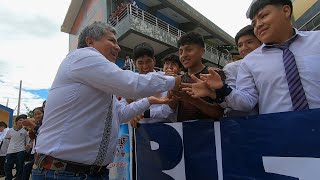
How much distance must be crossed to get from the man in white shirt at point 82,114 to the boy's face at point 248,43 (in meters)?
1.14

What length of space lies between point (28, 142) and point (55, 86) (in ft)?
21.6

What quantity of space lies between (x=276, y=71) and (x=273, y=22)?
36 centimetres

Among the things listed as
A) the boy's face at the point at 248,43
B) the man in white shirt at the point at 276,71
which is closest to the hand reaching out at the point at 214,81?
the man in white shirt at the point at 276,71

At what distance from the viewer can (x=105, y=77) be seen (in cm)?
182

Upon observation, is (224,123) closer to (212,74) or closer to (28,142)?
(212,74)

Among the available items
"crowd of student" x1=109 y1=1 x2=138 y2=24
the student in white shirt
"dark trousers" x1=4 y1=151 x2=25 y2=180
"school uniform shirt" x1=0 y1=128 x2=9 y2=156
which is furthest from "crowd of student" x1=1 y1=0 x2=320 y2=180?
"crowd of student" x1=109 y1=1 x2=138 y2=24

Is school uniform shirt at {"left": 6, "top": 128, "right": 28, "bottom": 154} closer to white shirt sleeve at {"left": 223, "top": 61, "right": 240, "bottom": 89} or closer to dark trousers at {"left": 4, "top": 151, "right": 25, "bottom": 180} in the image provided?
dark trousers at {"left": 4, "top": 151, "right": 25, "bottom": 180}

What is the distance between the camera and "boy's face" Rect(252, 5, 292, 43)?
1.92 metres

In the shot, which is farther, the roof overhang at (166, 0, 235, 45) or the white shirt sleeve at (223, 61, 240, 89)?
the roof overhang at (166, 0, 235, 45)

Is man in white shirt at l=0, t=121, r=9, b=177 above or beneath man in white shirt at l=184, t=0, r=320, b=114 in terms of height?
beneath

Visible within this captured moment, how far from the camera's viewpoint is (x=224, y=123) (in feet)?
6.73

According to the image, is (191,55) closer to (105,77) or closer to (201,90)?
(201,90)

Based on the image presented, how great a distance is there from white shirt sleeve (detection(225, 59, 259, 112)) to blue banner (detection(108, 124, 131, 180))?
6.07 ft

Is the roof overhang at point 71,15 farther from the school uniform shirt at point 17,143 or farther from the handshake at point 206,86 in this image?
the handshake at point 206,86
